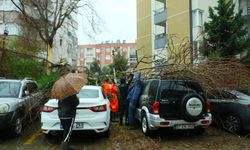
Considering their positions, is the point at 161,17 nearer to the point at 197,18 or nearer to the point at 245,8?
the point at 197,18

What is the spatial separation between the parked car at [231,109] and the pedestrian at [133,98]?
2.33 meters

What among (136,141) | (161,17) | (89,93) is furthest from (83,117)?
(161,17)

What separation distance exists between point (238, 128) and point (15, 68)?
13.1m

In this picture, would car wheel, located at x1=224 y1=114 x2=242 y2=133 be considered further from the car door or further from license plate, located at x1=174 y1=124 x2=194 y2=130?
the car door

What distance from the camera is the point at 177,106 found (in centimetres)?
992

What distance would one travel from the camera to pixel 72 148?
29.3ft

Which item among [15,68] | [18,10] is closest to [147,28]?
[18,10]

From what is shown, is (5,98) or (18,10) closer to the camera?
(5,98)

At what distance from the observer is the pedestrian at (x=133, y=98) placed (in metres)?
11.9

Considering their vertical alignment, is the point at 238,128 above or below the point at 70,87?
below

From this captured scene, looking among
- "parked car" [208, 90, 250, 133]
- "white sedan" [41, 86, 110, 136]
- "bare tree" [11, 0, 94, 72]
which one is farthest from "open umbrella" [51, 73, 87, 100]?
"bare tree" [11, 0, 94, 72]

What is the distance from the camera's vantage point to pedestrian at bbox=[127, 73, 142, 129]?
39.0 ft

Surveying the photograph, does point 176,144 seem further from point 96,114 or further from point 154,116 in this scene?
point 96,114

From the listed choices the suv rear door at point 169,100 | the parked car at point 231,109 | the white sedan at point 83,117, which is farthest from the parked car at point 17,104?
the parked car at point 231,109
